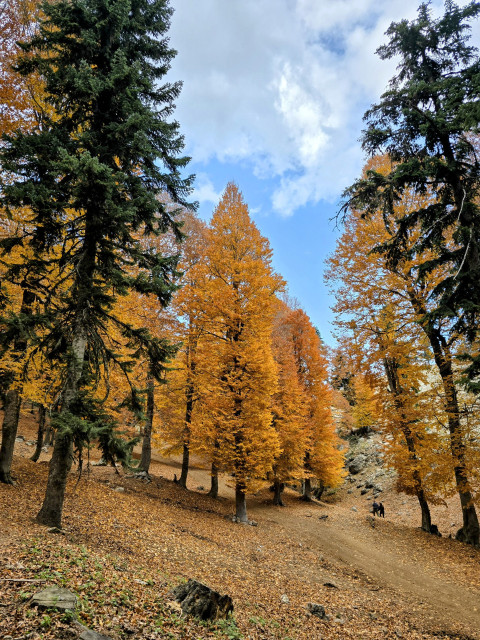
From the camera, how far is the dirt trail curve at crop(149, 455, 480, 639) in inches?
352

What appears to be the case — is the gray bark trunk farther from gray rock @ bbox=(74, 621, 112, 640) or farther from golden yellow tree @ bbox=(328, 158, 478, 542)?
gray rock @ bbox=(74, 621, 112, 640)

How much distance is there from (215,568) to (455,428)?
925 cm

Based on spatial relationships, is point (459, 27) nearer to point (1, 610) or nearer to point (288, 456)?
point (1, 610)

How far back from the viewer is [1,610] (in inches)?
152

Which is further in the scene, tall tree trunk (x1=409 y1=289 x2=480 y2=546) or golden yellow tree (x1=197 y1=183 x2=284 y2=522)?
golden yellow tree (x1=197 y1=183 x2=284 y2=522)

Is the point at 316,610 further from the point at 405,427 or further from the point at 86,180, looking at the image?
the point at 86,180

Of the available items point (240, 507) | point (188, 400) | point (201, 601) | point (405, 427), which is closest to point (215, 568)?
point (201, 601)

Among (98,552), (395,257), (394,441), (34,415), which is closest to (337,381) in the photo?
(394,441)

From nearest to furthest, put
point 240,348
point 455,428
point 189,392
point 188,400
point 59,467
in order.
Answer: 1. point 59,467
2. point 455,428
3. point 240,348
4. point 188,400
5. point 189,392

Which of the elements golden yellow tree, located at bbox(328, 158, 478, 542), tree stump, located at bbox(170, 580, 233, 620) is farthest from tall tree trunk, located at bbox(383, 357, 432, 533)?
tree stump, located at bbox(170, 580, 233, 620)

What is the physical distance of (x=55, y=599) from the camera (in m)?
4.21

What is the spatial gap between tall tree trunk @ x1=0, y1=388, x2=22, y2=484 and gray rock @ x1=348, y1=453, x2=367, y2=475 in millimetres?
28650

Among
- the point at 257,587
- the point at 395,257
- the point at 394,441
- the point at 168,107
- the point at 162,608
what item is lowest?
the point at 257,587

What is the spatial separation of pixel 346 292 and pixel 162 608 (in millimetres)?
13281
